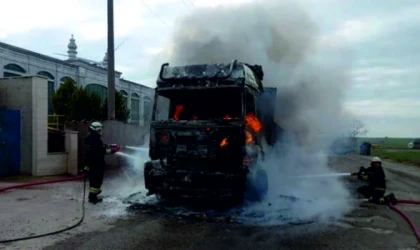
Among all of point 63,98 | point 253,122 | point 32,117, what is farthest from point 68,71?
point 253,122

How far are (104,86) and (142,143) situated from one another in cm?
1274

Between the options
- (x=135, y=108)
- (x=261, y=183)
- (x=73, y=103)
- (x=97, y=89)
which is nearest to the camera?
(x=261, y=183)

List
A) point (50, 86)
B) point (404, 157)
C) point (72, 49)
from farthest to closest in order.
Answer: point (72, 49)
point (404, 157)
point (50, 86)

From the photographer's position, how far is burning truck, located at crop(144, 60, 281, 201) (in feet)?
24.6

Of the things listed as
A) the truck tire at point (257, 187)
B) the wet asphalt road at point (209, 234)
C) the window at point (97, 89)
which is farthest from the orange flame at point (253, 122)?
the window at point (97, 89)

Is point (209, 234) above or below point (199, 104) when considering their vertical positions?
below

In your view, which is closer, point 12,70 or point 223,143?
point 223,143

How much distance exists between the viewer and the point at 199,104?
27.9 feet

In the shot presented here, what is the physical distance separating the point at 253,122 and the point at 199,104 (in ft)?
4.08

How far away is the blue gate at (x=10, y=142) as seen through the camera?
1237 cm

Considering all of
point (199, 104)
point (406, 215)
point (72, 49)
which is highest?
point (72, 49)

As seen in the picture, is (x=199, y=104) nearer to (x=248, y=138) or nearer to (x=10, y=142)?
(x=248, y=138)

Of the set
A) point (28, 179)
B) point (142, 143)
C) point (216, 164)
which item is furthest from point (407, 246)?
point (142, 143)

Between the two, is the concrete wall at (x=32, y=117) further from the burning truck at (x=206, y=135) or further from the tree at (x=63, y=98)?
the tree at (x=63, y=98)
